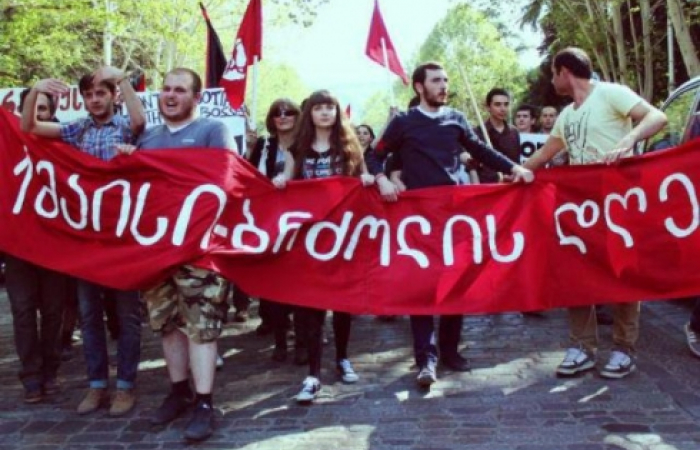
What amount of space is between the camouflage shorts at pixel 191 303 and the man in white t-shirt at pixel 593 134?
230cm

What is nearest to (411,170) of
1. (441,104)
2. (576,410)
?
(441,104)

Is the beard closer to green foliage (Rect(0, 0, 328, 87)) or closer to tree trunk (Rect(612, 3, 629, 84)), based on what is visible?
green foliage (Rect(0, 0, 328, 87))

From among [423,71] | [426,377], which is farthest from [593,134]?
[426,377]

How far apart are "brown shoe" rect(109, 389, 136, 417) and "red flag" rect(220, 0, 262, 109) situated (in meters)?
4.50

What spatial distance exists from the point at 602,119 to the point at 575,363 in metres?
1.58

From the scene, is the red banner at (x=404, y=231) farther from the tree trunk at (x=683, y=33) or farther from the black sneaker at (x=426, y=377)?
the tree trunk at (x=683, y=33)

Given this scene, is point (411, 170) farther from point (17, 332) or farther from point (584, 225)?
point (17, 332)

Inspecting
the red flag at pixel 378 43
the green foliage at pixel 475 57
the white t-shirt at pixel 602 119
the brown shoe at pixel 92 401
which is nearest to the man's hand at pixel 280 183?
the brown shoe at pixel 92 401

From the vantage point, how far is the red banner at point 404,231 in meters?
4.77

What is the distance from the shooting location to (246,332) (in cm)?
726

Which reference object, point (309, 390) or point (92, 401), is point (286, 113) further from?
point (92, 401)

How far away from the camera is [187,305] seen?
444cm

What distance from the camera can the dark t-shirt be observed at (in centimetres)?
527

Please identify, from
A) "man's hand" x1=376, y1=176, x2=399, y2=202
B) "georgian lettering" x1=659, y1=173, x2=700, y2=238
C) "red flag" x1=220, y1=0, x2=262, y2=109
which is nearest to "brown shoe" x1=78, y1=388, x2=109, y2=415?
"man's hand" x1=376, y1=176, x2=399, y2=202
